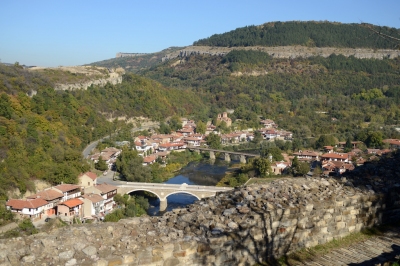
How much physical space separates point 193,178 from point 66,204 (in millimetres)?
10115

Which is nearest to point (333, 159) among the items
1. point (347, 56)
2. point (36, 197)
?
point (36, 197)

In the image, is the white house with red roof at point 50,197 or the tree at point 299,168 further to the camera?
the tree at point 299,168

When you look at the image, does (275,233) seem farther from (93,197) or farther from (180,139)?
(180,139)

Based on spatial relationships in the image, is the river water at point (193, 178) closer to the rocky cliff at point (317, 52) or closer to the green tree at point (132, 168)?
the green tree at point (132, 168)

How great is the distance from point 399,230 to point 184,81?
63.5 m

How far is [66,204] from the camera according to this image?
16984 millimetres

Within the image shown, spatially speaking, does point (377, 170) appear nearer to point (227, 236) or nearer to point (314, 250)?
point (314, 250)

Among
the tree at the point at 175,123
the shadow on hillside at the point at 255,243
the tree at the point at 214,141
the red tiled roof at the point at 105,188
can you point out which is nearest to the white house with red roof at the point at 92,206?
the red tiled roof at the point at 105,188

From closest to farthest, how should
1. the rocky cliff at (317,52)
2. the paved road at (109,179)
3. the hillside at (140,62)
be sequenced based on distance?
the paved road at (109,179)
the rocky cliff at (317,52)
the hillside at (140,62)

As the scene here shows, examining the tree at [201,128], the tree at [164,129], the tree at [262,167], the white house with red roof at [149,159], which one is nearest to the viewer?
the tree at [262,167]

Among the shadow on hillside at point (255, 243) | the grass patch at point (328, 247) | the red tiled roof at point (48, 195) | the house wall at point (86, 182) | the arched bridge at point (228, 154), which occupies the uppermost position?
the shadow on hillside at point (255, 243)

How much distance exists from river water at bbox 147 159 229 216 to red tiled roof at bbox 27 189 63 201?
4.24 m

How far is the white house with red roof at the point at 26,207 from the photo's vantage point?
16109 millimetres

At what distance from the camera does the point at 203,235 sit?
3.53 m
